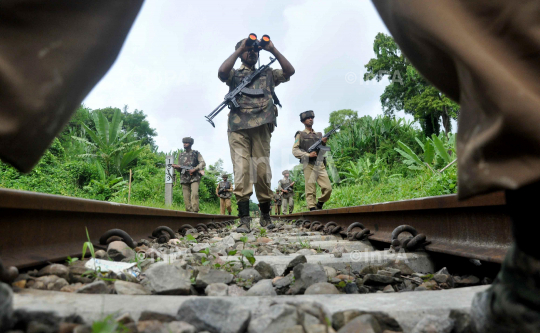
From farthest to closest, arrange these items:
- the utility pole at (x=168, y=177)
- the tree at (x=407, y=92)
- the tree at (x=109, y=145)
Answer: the tree at (x=407, y=92)
the tree at (x=109, y=145)
the utility pole at (x=168, y=177)

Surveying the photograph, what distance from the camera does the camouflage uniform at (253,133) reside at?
5213mm

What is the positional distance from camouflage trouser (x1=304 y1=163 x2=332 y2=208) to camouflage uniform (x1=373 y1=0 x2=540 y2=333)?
7.55 meters

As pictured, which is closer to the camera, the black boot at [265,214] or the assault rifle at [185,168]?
the black boot at [265,214]

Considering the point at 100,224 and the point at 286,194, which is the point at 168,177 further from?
the point at 100,224

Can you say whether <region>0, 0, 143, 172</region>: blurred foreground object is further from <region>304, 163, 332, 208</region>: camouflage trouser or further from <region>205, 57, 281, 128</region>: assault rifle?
<region>304, 163, 332, 208</region>: camouflage trouser

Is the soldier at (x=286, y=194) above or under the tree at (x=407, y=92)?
under

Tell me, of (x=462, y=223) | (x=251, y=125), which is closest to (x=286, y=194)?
(x=251, y=125)

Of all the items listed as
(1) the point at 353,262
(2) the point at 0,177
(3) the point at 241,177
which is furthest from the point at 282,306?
(2) the point at 0,177

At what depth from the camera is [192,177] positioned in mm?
12094

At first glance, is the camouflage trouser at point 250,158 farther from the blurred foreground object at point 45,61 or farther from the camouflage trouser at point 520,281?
the camouflage trouser at point 520,281

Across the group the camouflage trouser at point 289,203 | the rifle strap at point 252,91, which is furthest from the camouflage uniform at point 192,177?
the camouflage trouser at point 289,203

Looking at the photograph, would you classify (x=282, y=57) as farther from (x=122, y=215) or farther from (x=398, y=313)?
(x=398, y=313)

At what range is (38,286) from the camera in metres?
1.20

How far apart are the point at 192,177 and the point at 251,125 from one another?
7.39 meters
